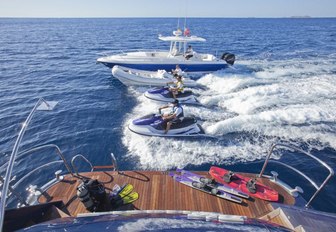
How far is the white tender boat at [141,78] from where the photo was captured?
832 inches

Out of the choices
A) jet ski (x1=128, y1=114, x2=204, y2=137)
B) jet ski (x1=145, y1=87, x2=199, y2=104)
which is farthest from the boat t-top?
jet ski (x1=128, y1=114, x2=204, y2=137)

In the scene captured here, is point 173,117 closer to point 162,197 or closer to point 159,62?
point 162,197

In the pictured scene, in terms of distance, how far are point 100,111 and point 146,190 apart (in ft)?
38.6

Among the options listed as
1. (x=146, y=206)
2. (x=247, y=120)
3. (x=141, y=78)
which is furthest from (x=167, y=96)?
(x=146, y=206)

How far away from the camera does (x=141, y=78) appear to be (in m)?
21.3

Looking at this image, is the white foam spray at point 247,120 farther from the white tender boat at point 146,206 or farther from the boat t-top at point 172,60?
the white tender boat at point 146,206

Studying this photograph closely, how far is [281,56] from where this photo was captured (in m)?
31.4

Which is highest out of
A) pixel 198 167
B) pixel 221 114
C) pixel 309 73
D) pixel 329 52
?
pixel 329 52

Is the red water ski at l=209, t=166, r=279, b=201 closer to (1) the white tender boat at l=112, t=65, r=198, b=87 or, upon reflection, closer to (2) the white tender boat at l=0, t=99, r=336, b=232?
(2) the white tender boat at l=0, t=99, r=336, b=232

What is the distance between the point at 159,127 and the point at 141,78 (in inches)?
396

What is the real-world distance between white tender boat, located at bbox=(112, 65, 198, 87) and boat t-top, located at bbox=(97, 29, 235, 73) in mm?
1214

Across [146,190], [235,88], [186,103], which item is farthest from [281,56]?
[146,190]

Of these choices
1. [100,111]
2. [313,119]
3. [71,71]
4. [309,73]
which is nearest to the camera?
[313,119]

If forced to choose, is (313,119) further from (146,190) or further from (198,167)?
(146,190)
